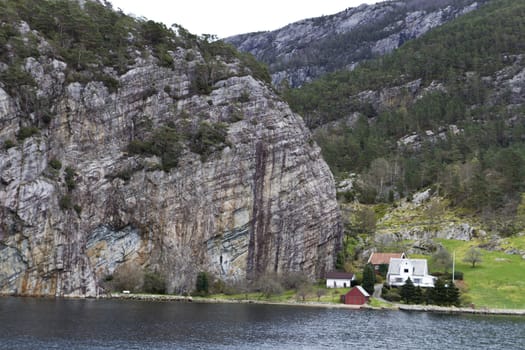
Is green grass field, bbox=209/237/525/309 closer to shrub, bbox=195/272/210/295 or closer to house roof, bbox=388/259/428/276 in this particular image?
shrub, bbox=195/272/210/295

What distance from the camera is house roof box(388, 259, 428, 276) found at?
11469cm

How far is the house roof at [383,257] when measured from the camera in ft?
400

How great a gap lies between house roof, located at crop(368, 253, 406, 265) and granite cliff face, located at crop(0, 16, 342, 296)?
Result: 966cm

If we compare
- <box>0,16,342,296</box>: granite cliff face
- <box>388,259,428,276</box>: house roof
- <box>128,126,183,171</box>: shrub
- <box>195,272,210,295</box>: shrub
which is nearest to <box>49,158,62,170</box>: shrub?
<box>0,16,342,296</box>: granite cliff face

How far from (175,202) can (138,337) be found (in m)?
56.5

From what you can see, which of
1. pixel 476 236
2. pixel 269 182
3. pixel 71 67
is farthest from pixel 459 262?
pixel 71 67

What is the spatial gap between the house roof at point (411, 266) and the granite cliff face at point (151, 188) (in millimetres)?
15527

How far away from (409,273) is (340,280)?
12409 millimetres

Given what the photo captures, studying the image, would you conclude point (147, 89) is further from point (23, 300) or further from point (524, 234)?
point (524, 234)

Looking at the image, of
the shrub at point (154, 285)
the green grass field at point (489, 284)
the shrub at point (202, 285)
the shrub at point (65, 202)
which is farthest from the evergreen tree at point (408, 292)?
the shrub at point (65, 202)

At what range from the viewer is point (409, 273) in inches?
4503

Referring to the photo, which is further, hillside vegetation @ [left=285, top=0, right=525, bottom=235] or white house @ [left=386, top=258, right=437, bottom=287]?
hillside vegetation @ [left=285, top=0, right=525, bottom=235]

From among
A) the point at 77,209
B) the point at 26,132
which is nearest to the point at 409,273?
the point at 77,209

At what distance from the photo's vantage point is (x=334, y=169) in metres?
176
